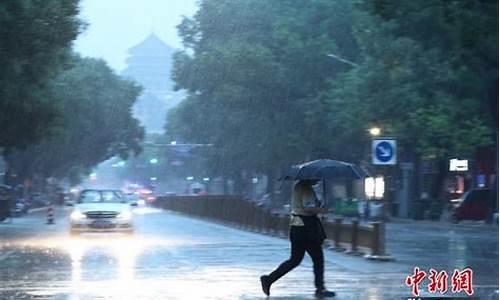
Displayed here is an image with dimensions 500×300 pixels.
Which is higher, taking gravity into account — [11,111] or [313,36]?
[313,36]

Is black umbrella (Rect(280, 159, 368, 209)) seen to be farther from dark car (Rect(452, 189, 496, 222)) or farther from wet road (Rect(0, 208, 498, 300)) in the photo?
dark car (Rect(452, 189, 496, 222))

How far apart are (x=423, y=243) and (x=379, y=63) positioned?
21745mm

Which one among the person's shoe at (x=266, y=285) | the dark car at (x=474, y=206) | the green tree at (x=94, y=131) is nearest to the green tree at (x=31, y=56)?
the person's shoe at (x=266, y=285)

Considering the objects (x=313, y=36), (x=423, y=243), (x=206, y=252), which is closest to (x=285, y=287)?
(x=206, y=252)

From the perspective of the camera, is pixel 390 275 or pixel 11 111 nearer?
pixel 390 275

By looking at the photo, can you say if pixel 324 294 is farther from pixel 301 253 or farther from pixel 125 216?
pixel 125 216

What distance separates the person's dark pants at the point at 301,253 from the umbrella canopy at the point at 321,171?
1.35 meters

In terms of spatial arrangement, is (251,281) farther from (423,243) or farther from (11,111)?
(11,111)

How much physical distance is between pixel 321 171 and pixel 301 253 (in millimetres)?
2370

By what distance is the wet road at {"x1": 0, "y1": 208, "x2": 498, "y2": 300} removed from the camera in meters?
14.9

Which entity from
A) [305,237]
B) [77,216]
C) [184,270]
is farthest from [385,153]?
[77,216]

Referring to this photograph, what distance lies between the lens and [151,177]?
162 m

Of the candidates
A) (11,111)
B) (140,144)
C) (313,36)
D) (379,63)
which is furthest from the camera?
(140,144)

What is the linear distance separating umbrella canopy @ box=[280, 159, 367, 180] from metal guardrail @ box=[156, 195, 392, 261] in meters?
4.36
